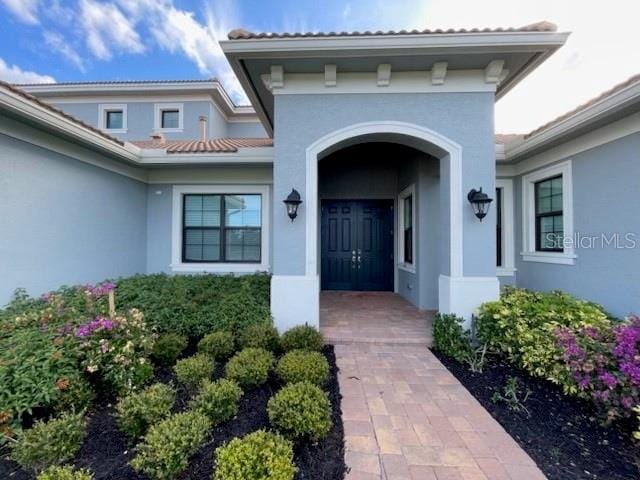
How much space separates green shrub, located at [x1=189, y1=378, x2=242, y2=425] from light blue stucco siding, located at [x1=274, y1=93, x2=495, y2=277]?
2172 millimetres

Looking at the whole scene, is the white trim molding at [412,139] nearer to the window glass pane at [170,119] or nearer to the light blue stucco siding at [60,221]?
the light blue stucco siding at [60,221]

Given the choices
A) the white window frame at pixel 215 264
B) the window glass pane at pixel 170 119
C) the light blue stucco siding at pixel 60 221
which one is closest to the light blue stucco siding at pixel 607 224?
the white window frame at pixel 215 264

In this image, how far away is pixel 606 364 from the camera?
288 centimetres

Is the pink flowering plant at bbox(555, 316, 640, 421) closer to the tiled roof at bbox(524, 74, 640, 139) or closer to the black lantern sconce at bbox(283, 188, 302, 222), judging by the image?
the tiled roof at bbox(524, 74, 640, 139)

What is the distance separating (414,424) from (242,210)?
5580mm

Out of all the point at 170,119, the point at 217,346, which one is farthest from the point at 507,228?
the point at 170,119

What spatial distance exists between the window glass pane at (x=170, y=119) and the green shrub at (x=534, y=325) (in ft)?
44.8

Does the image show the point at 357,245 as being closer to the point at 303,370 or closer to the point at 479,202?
the point at 479,202

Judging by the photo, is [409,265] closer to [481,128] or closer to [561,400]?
[481,128]

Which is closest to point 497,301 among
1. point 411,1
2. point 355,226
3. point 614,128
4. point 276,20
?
point 614,128

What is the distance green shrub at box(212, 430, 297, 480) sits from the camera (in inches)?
71.2

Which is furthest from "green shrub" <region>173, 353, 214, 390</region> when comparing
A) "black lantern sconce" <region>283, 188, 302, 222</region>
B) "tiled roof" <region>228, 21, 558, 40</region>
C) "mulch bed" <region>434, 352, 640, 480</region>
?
"tiled roof" <region>228, 21, 558, 40</region>

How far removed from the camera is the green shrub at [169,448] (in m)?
1.96

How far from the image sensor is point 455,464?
2221 millimetres
